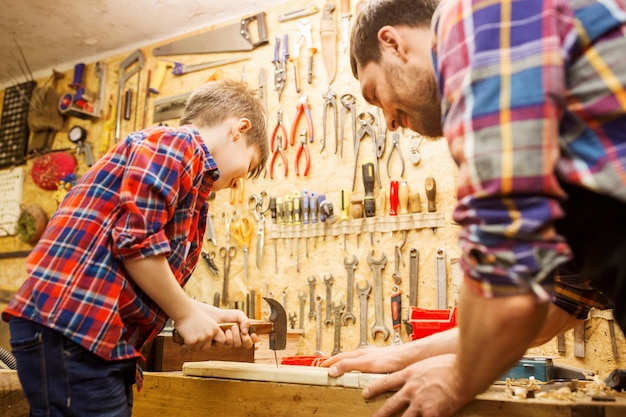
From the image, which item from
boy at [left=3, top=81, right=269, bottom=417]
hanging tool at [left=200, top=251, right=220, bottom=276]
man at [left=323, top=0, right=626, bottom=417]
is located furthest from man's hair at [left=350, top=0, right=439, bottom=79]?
hanging tool at [left=200, top=251, right=220, bottom=276]

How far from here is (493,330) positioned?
0.87 meters

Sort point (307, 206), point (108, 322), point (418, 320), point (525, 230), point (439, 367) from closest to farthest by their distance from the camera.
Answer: point (525, 230) < point (439, 367) < point (108, 322) < point (418, 320) < point (307, 206)

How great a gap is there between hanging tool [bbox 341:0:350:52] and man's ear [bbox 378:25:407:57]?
242 cm

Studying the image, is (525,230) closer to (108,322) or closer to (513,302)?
(513,302)

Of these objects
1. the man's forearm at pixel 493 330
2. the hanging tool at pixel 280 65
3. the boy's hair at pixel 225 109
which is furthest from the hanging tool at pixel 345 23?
the man's forearm at pixel 493 330

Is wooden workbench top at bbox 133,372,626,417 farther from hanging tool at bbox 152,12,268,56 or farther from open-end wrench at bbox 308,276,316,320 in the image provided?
hanging tool at bbox 152,12,268,56

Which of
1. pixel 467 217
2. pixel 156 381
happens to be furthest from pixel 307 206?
pixel 467 217

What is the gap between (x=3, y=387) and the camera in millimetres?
1807

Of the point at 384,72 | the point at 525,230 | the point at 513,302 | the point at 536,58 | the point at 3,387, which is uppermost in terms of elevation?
the point at 384,72

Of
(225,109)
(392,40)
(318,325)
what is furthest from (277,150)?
(392,40)

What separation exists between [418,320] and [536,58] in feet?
5.61

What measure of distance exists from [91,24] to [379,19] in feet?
12.4

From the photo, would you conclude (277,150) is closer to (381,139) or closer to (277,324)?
(381,139)

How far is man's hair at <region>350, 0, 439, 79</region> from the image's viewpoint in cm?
127
